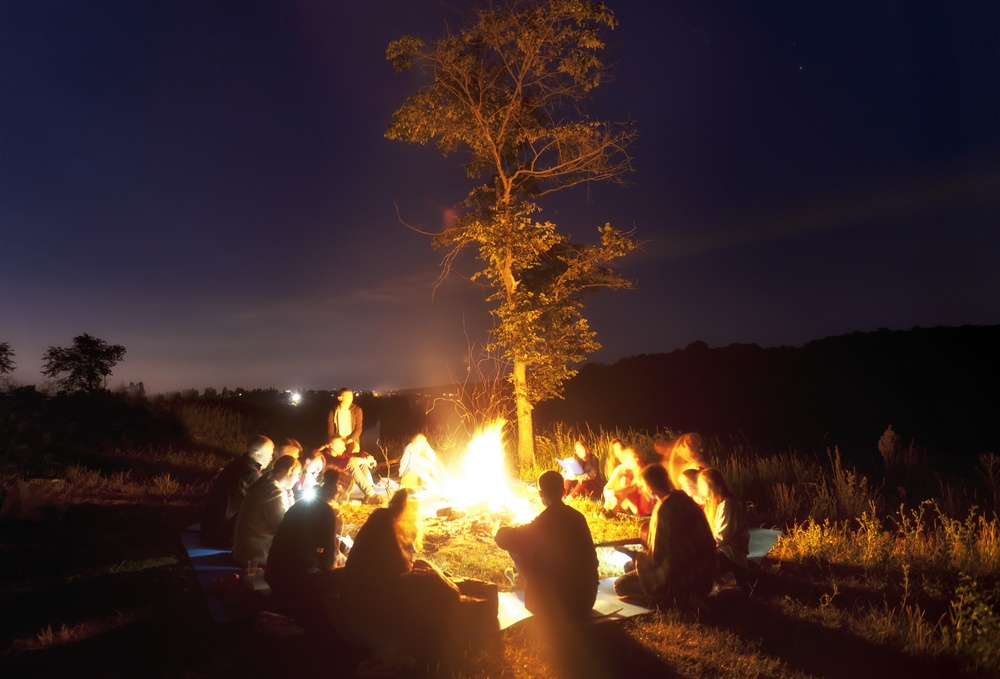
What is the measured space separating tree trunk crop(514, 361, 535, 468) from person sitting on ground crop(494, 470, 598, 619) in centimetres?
737

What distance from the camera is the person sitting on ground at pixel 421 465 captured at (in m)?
11.1

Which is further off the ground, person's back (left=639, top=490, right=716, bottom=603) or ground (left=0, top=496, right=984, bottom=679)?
person's back (left=639, top=490, right=716, bottom=603)

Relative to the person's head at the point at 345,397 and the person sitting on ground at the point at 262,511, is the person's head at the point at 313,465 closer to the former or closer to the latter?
the person's head at the point at 345,397

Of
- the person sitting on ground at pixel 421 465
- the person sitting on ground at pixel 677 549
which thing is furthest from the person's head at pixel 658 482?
the person sitting on ground at pixel 421 465

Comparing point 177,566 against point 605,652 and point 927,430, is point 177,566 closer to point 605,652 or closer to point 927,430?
point 605,652

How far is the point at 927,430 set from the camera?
94.2 ft

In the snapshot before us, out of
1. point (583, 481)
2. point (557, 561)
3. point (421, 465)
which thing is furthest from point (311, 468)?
point (557, 561)

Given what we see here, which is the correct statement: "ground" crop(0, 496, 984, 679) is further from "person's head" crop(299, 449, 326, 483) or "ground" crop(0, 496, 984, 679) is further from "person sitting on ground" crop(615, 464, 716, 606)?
"person's head" crop(299, 449, 326, 483)

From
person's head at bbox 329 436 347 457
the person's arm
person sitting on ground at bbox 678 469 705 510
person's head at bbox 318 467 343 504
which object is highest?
person's head at bbox 329 436 347 457

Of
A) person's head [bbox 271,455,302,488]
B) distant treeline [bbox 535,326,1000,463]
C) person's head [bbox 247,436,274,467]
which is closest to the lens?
person's head [bbox 271,455,302,488]

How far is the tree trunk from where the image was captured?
511 inches

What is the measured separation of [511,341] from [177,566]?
6929mm

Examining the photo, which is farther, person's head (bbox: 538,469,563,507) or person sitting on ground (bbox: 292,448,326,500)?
person sitting on ground (bbox: 292,448,326,500)

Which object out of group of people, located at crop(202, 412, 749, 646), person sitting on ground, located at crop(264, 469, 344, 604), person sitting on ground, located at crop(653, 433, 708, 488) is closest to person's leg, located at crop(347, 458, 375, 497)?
group of people, located at crop(202, 412, 749, 646)
